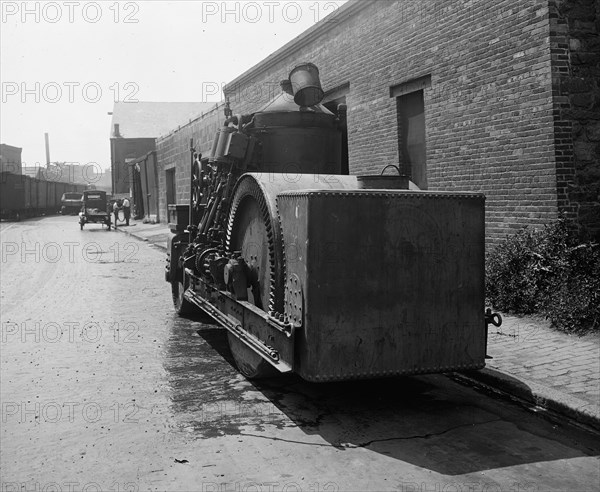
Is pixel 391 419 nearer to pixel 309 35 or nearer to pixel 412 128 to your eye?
pixel 412 128

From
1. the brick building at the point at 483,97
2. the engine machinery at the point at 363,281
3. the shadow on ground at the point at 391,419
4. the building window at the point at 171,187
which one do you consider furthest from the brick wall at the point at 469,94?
the building window at the point at 171,187

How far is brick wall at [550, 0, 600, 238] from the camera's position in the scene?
881 centimetres

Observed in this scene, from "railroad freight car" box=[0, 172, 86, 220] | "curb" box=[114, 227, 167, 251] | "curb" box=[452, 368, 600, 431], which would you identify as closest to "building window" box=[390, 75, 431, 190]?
"curb" box=[452, 368, 600, 431]

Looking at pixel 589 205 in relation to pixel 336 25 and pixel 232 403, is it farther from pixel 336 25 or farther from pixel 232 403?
pixel 336 25

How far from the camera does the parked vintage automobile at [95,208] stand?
34531mm

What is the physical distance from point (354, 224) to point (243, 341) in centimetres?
161

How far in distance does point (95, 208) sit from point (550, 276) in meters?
30.2

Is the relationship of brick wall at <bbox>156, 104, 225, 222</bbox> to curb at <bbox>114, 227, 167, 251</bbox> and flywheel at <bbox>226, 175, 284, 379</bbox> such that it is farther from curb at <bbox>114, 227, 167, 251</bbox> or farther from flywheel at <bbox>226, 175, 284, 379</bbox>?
flywheel at <bbox>226, 175, 284, 379</bbox>

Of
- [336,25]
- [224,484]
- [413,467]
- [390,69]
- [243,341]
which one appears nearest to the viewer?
[224,484]

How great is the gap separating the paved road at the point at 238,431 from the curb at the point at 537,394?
0.18 m

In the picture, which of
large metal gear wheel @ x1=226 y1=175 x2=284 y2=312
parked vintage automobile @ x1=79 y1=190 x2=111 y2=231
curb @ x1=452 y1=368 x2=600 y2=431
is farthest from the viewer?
parked vintage automobile @ x1=79 y1=190 x2=111 y2=231

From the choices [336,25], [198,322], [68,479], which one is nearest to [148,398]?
[68,479]

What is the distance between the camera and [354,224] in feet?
15.9

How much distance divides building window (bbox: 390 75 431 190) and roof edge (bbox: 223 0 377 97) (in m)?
2.21
